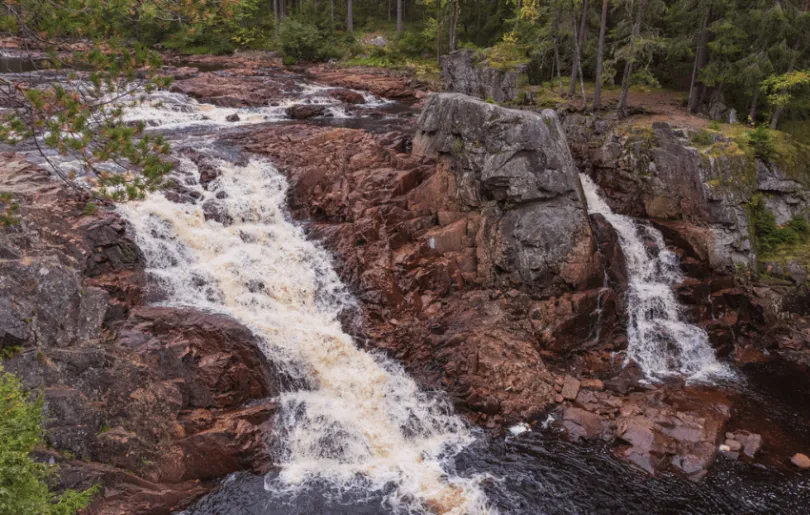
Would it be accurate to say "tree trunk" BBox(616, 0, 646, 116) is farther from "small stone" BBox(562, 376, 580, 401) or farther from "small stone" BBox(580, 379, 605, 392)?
"small stone" BBox(562, 376, 580, 401)

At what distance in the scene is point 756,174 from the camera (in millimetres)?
21188

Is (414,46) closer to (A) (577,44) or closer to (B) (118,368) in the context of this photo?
(A) (577,44)

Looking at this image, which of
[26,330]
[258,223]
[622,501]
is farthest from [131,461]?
[622,501]

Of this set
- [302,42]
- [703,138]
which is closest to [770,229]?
[703,138]

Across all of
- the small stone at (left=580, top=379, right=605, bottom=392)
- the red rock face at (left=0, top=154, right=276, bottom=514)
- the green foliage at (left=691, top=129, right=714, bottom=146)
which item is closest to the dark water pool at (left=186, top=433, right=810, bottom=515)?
the red rock face at (left=0, top=154, right=276, bottom=514)

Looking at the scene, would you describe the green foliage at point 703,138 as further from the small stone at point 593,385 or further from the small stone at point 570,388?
the small stone at point 570,388

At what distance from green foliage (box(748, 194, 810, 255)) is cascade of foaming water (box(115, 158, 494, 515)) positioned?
15301 millimetres

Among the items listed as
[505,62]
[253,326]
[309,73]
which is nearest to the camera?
[253,326]

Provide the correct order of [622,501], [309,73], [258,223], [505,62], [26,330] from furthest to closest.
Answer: [309,73], [505,62], [258,223], [622,501], [26,330]

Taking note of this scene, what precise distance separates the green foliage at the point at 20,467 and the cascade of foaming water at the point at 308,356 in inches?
206

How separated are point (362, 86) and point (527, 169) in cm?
2202

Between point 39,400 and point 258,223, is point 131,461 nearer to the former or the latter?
point 39,400

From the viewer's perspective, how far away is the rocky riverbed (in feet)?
41.7

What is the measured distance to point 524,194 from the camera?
19.0 meters
